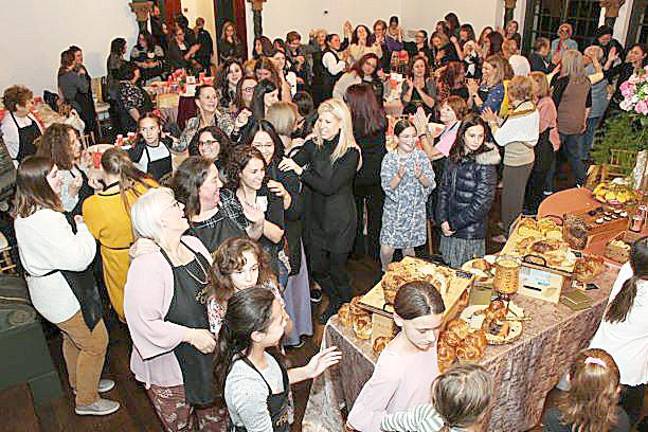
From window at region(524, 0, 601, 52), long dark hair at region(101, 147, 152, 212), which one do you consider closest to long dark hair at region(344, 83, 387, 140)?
long dark hair at region(101, 147, 152, 212)

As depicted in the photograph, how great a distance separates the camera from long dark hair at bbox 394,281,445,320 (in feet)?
6.83

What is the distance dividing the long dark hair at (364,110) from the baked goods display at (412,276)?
174 centimetres

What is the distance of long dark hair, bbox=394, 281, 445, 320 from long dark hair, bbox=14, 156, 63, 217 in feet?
6.13

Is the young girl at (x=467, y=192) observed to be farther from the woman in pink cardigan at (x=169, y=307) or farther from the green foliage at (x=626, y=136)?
the woman in pink cardigan at (x=169, y=307)

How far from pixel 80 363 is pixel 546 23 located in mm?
9298

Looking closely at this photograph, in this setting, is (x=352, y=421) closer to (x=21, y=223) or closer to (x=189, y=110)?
(x=21, y=223)

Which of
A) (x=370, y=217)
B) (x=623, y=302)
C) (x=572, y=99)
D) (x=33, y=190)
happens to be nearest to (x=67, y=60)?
(x=370, y=217)

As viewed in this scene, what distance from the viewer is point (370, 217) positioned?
4930mm

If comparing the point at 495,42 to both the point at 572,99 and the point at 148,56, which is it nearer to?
the point at 572,99

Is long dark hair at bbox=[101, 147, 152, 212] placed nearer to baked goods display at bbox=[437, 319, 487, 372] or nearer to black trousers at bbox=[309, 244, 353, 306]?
black trousers at bbox=[309, 244, 353, 306]

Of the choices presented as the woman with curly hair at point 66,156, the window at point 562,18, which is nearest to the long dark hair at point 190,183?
the woman with curly hair at point 66,156

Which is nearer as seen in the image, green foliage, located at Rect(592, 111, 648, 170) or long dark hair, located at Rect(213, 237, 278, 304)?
long dark hair, located at Rect(213, 237, 278, 304)

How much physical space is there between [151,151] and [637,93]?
330 centimetres

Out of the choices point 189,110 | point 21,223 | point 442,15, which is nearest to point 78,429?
point 21,223
